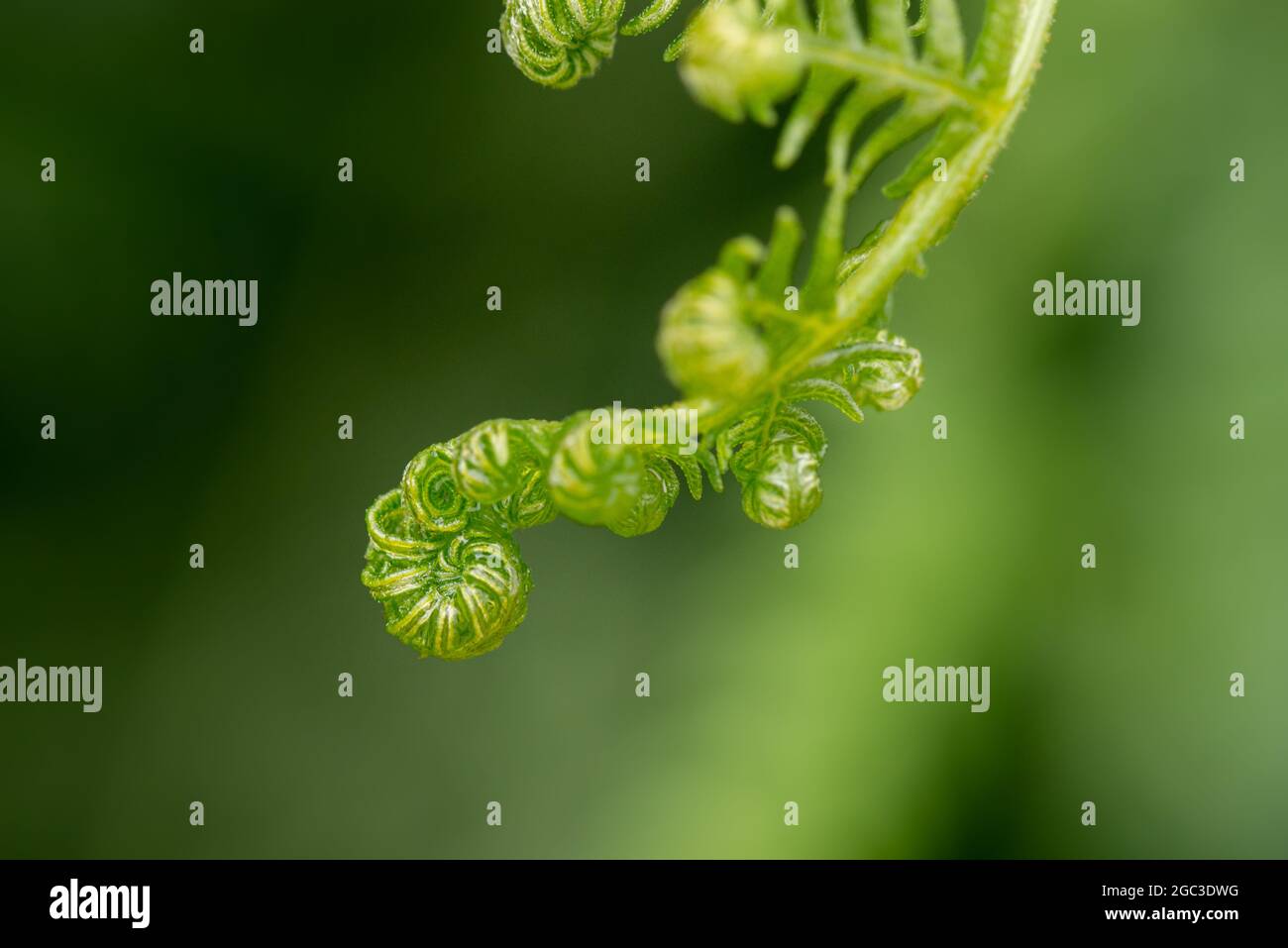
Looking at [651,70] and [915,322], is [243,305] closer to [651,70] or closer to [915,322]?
[651,70]

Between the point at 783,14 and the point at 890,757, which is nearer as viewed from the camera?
the point at 783,14

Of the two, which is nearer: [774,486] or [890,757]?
[774,486]

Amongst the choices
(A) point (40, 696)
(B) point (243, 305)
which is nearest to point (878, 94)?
(B) point (243, 305)

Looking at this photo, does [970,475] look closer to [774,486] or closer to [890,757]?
[890,757]

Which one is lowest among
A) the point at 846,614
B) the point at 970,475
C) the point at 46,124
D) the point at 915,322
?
the point at 846,614

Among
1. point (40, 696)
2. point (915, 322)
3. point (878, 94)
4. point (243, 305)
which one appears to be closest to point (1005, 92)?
point (878, 94)

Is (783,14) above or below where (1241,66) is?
below
